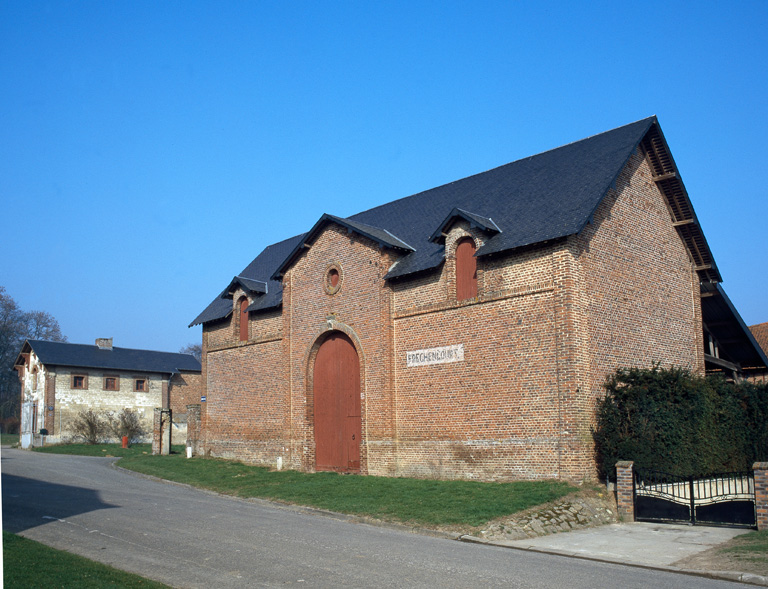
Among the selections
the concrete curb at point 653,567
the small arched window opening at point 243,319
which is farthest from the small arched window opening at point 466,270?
the small arched window opening at point 243,319

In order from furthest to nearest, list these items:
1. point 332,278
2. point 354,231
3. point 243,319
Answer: point 243,319, point 332,278, point 354,231

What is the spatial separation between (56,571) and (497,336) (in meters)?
13.0

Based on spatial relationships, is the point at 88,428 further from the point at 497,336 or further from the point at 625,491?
the point at 625,491

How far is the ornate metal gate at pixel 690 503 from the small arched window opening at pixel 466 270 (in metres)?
6.84

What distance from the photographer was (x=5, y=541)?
11.7 meters

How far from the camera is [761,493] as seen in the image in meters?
13.4

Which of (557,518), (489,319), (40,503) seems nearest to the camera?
(557,518)

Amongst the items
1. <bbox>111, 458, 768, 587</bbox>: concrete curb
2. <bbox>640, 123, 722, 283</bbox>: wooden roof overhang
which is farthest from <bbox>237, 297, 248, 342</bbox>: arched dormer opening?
<bbox>640, 123, 722, 283</bbox>: wooden roof overhang

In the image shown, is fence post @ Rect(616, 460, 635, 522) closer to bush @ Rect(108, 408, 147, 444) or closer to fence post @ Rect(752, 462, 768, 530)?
fence post @ Rect(752, 462, 768, 530)

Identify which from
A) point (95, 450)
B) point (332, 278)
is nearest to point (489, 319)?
point (332, 278)

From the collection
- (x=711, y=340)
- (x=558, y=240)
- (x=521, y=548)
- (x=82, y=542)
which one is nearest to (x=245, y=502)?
(x=82, y=542)

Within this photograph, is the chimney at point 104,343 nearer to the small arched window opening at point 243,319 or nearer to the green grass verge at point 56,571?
the small arched window opening at point 243,319

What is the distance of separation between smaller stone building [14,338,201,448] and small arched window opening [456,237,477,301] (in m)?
33.7

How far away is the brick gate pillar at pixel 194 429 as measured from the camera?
31.5 metres
